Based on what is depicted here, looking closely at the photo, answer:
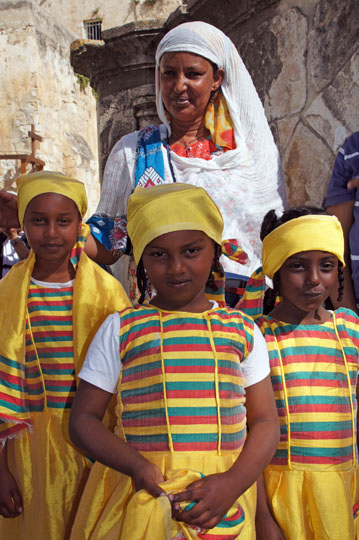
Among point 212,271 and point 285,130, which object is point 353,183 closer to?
point 212,271

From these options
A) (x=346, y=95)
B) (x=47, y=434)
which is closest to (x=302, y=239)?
(x=47, y=434)

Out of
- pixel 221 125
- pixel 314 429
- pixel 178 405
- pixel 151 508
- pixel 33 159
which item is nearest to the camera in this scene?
pixel 151 508

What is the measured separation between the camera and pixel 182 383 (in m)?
1.62

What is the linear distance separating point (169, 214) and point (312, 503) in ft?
3.27

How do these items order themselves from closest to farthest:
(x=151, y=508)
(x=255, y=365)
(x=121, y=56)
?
(x=151, y=508)
(x=255, y=365)
(x=121, y=56)

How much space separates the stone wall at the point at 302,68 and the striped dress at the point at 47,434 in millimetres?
1824

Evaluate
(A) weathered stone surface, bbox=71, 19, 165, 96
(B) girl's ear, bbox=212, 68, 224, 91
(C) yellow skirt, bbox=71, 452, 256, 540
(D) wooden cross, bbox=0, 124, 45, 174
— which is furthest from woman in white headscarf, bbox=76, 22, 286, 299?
(D) wooden cross, bbox=0, 124, 45, 174

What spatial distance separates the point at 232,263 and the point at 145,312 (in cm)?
83

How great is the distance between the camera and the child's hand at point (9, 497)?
1.89 m

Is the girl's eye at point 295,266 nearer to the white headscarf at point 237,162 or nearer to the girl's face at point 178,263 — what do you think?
the girl's face at point 178,263

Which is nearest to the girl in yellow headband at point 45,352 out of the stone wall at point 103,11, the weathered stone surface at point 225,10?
the weathered stone surface at point 225,10

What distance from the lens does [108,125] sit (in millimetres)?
4703

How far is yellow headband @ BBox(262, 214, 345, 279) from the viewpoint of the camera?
6.19 ft

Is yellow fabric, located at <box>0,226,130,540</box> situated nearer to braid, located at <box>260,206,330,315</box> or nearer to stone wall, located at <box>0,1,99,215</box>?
braid, located at <box>260,206,330,315</box>
